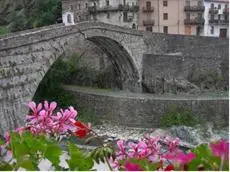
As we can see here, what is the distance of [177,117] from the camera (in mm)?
21484

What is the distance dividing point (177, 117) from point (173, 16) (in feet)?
48.0

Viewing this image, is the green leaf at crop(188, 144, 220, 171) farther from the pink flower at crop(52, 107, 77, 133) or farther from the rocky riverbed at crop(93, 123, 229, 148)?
the rocky riverbed at crop(93, 123, 229, 148)

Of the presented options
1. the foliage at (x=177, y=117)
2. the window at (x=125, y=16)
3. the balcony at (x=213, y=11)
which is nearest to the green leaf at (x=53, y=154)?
the foliage at (x=177, y=117)

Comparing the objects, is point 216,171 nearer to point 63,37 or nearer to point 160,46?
point 63,37

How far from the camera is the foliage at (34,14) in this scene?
37.8m

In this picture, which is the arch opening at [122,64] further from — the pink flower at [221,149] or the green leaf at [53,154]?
the pink flower at [221,149]

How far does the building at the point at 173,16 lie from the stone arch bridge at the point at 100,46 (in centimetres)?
752

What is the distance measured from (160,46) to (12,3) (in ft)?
67.5

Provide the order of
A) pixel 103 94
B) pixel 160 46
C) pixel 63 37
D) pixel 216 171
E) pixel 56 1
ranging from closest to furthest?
pixel 216 171 → pixel 63 37 → pixel 103 94 → pixel 160 46 → pixel 56 1

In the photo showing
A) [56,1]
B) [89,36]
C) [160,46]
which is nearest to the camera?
[89,36]

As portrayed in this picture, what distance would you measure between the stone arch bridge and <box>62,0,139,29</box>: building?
7.12 m

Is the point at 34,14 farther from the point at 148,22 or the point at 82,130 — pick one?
the point at 82,130

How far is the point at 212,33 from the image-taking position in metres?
35.8

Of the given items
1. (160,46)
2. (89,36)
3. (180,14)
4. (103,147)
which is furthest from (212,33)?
(103,147)
